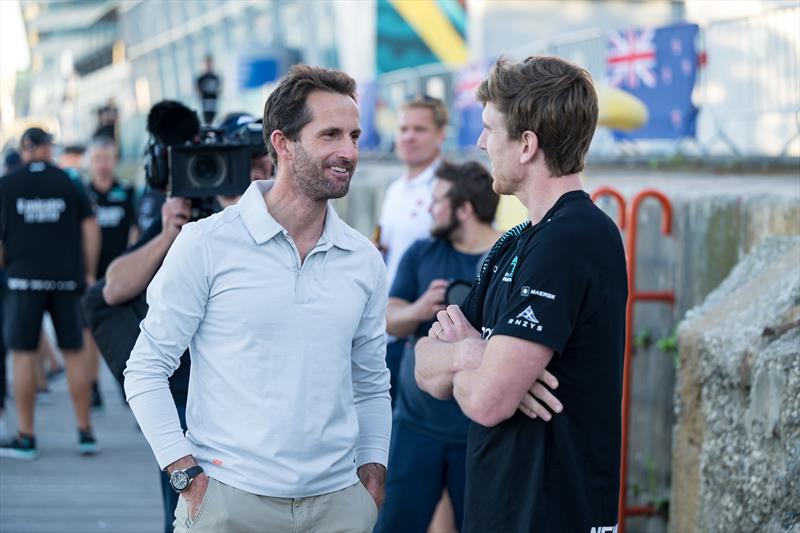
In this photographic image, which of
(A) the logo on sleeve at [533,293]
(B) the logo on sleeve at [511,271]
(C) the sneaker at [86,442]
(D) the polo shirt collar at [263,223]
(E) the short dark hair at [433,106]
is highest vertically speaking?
(E) the short dark hair at [433,106]

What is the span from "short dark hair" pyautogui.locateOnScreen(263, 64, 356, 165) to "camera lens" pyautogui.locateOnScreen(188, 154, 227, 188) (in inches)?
40.0

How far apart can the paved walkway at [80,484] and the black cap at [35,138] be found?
7.40ft

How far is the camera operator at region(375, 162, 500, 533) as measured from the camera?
16.7 feet

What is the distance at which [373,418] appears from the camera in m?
3.67

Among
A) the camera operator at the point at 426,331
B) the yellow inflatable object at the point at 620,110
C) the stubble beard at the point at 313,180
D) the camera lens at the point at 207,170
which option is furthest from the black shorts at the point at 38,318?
the stubble beard at the point at 313,180

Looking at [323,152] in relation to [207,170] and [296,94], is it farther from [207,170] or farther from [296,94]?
[207,170]

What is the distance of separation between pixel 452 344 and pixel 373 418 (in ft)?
1.81

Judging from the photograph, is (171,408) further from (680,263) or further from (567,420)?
(680,263)

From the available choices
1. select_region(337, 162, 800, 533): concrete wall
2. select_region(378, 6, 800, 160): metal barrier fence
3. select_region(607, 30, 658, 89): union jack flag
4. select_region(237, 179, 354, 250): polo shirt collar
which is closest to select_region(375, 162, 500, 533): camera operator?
select_region(337, 162, 800, 533): concrete wall

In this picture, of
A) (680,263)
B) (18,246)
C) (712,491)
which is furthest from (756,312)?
(18,246)

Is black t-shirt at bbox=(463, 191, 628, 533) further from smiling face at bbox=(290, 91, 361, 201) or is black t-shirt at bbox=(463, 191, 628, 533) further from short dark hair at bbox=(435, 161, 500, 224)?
short dark hair at bbox=(435, 161, 500, 224)

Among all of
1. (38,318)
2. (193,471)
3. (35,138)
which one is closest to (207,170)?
(193,471)

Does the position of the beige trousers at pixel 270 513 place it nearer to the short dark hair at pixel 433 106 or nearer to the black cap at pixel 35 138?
the short dark hair at pixel 433 106

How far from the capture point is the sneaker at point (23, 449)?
8.30 m
